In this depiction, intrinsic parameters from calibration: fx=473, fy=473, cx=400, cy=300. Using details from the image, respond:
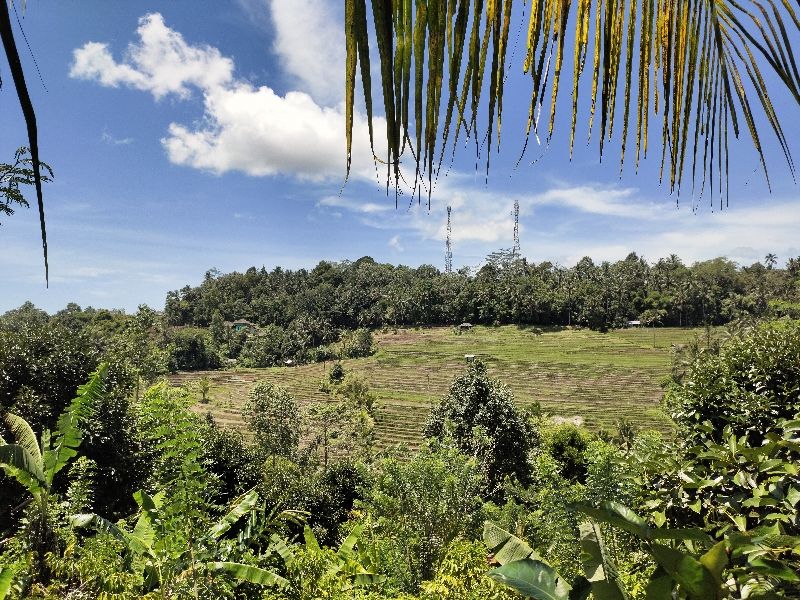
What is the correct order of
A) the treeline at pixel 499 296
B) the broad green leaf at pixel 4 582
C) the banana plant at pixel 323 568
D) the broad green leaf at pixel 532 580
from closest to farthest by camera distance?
the broad green leaf at pixel 532 580 < the broad green leaf at pixel 4 582 < the banana plant at pixel 323 568 < the treeline at pixel 499 296

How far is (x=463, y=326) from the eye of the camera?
5944cm

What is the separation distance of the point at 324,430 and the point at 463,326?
41446 millimetres

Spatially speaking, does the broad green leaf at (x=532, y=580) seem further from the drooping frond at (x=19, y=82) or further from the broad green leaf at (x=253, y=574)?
the broad green leaf at (x=253, y=574)

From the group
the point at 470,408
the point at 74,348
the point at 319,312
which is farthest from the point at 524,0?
the point at 319,312

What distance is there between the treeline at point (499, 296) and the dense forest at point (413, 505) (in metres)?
47.6

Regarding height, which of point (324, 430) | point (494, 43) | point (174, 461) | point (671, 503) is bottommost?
point (324, 430)

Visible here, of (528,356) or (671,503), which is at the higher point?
(671,503)

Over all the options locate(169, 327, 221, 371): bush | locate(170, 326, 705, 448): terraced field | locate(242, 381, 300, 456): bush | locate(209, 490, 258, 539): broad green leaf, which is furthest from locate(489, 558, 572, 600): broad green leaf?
locate(169, 327, 221, 371): bush

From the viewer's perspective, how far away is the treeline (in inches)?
2116

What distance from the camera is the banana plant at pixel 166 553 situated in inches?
134

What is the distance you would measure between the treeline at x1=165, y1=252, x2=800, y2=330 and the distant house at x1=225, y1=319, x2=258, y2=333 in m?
1.38

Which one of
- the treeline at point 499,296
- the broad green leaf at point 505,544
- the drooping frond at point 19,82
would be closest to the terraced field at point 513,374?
the treeline at point 499,296

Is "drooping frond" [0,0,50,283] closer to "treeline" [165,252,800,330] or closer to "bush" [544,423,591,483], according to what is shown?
"bush" [544,423,591,483]

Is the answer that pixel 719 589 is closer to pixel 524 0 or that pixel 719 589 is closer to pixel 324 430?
pixel 524 0
